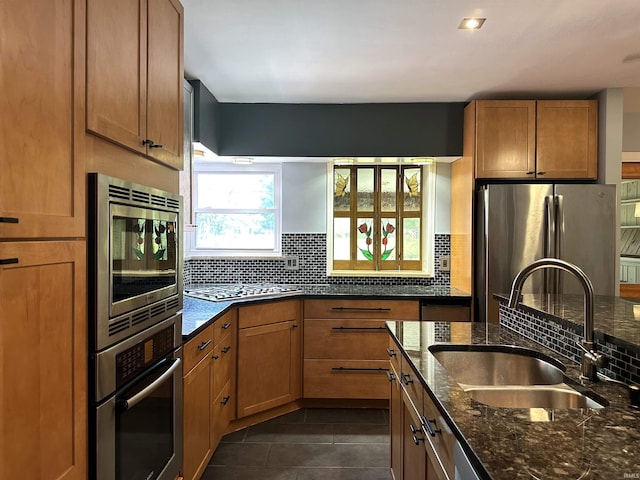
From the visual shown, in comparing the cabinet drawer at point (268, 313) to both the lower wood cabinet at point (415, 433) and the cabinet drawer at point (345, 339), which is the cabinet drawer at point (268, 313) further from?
the lower wood cabinet at point (415, 433)

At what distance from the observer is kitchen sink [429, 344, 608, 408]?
1.45 metres

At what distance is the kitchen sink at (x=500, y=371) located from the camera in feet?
4.76

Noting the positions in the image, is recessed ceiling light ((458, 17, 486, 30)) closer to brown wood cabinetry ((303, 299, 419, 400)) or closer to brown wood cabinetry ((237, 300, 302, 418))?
brown wood cabinetry ((303, 299, 419, 400))

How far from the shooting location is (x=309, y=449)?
281cm

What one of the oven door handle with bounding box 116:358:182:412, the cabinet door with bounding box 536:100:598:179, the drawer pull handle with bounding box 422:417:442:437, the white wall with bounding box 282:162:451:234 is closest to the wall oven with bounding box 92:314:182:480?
the oven door handle with bounding box 116:358:182:412

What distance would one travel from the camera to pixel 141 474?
1540 millimetres

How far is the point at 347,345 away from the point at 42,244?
105 inches

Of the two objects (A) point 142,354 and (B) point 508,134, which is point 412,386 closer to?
(A) point 142,354

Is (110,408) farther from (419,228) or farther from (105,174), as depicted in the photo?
(419,228)

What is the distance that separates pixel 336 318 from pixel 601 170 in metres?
2.26

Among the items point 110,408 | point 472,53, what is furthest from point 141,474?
point 472,53

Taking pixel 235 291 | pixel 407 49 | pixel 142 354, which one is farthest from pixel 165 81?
pixel 235 291

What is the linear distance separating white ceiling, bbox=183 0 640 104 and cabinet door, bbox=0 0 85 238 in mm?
1231

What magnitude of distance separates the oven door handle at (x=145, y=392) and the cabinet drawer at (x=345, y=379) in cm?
173
